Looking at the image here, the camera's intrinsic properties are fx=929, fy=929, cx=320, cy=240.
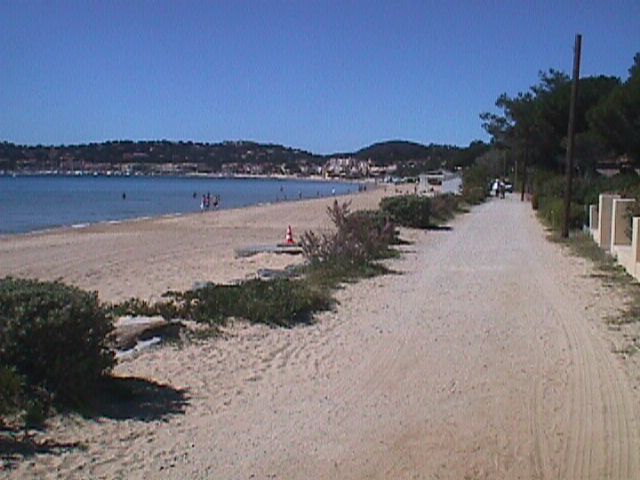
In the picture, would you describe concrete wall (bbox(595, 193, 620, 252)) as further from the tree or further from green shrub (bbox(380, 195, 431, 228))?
the tree

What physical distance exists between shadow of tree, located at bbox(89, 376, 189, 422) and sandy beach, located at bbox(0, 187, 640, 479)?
1.3 inches

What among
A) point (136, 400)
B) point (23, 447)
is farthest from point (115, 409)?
point (23, 447)

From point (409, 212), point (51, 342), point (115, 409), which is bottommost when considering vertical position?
point (409, 212)

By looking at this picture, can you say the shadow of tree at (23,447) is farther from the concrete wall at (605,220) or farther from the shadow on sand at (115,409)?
the concrete wall at (605,220)

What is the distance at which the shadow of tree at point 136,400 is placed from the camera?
7.01m

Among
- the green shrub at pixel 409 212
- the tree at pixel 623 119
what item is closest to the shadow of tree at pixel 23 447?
the green shrub at pixel 409 212

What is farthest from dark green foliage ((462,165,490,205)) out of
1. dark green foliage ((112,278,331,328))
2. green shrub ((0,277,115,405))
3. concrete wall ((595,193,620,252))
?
green shrub ((0,277,115,405))

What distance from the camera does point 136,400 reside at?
293 inches

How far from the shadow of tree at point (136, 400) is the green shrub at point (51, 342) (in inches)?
7.1

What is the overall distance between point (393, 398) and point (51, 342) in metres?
2.78

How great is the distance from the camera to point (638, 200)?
1869 cm

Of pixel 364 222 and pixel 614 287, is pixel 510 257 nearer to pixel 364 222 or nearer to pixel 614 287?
pixel 364 222

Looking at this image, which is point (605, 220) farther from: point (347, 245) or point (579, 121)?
point (579, 121)

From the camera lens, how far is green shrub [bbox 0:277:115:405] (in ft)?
22.8
